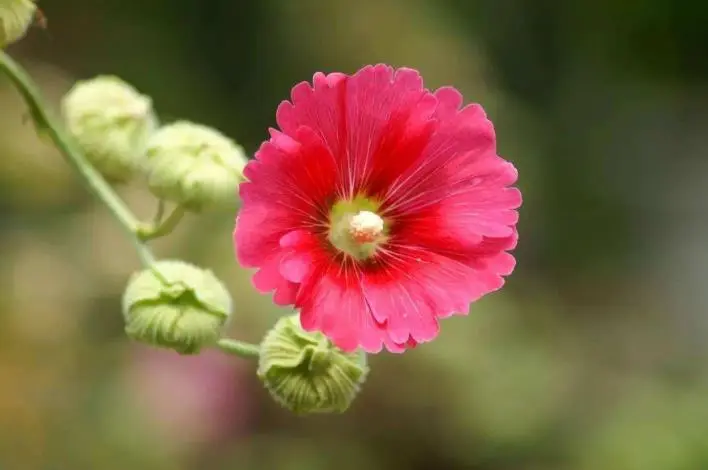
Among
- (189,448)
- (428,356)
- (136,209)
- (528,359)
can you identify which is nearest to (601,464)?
(528,359)

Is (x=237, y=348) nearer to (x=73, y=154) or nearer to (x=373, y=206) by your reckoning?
(x=373, y=206)

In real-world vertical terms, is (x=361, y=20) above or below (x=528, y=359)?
above

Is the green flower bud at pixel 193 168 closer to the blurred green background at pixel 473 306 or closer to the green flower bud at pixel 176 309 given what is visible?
the green flower bud at pixel 176 309

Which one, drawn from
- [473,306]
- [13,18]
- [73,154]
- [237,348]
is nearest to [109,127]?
[73,154]

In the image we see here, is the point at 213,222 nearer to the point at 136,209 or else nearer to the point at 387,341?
the point at 136,209


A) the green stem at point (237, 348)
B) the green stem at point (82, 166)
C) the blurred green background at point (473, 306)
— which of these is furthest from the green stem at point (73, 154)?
the blurred green background at point (473, 306)
